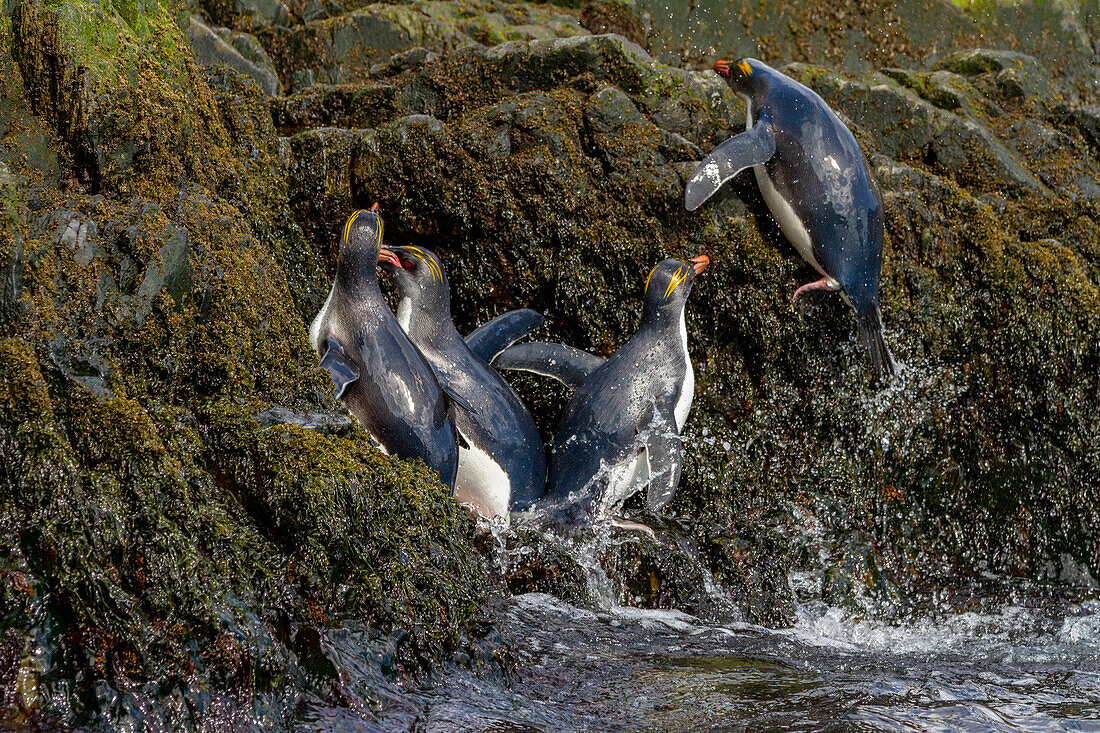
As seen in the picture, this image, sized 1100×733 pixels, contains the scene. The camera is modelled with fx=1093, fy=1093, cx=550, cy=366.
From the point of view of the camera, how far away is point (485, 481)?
509 cm

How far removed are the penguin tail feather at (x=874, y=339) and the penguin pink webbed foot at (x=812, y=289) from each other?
8.5 inches

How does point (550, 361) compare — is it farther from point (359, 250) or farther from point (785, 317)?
point (785, 317)

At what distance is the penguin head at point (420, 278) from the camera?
17.4ft

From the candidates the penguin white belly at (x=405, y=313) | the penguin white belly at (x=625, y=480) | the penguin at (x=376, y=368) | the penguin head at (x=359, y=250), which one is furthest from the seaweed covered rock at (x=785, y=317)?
the penguin at (x=376, y=368)

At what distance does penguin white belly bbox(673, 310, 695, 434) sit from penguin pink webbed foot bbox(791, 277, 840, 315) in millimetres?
712

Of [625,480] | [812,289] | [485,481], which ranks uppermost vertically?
[812,289]

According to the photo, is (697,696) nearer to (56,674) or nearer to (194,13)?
(56,674)

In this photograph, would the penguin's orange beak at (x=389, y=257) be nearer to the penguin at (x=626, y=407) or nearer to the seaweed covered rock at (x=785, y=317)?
the seaweed covered rock at (x=785, y=317)

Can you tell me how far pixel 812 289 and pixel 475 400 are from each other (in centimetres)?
198

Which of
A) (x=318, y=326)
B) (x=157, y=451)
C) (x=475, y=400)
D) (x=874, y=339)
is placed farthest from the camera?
(x=874, y=339)

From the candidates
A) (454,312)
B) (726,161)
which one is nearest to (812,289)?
(726,161)

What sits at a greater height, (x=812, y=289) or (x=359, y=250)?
(x=812, y=289)

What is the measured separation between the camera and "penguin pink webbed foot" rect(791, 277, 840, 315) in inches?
228

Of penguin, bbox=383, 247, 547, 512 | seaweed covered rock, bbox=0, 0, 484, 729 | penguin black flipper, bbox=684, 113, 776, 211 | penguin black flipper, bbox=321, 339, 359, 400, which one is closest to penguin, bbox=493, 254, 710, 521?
penguin, bbox=383, 247, 547, 512
